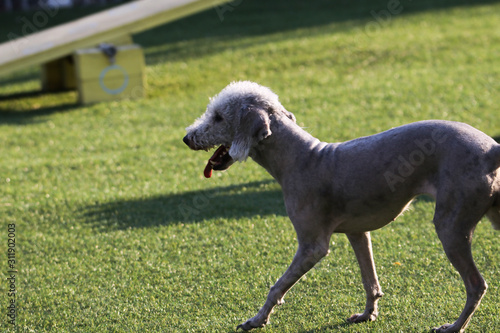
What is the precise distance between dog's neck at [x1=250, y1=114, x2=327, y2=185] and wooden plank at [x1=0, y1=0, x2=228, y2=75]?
689 cm

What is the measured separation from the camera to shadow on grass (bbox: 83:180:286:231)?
5977mm

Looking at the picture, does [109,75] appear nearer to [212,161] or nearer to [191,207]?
[191,207]

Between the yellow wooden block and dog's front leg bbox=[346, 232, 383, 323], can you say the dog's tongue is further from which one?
the yellow wooden block

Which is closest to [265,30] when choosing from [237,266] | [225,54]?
[225,54]

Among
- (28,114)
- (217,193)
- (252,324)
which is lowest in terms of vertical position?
(217,193)

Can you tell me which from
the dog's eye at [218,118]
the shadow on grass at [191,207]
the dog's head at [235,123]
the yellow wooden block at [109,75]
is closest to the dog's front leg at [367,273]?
the dog's head at [235,123]

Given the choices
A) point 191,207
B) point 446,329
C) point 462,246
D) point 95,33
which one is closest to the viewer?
point 462,246

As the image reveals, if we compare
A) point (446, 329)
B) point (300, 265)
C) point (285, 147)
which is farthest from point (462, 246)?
point (285, 147)

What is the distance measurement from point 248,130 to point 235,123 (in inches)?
4.0

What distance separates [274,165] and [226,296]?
1.21 meters

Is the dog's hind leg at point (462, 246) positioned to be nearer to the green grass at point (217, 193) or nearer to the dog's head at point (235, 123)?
the green grass at point (217, 193)

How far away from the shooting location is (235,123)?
12.0ft

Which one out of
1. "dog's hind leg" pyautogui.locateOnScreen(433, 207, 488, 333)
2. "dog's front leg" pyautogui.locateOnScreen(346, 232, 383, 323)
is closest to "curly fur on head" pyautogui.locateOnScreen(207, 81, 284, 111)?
"dog's front leg" pyautogui.locateOnScreen(346, 232, 383, 323)

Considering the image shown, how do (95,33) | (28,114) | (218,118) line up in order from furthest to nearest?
(28,114) < (95,33) < (218,118)
